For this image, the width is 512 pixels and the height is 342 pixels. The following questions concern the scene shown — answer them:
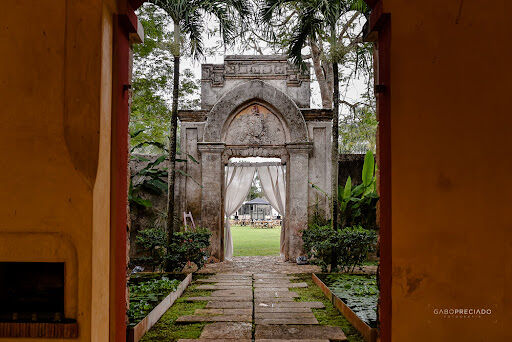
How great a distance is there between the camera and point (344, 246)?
7.66 m

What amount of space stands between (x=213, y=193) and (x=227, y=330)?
5.81m

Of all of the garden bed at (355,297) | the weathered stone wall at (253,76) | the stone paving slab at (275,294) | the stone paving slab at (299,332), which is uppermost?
the weathered stone wall at (253,76)

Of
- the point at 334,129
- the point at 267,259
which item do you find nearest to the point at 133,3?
the point at 334,129

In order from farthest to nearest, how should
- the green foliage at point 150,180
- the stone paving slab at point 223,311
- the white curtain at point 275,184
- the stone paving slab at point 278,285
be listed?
the white curtain at point 275,184
the green foliage at point 150,180
the stone paving slab at point 278,285
the stone paving slab at point 223,311

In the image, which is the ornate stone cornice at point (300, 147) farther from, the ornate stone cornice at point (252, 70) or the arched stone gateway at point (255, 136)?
the ornate stone cornice at point (252, 70)

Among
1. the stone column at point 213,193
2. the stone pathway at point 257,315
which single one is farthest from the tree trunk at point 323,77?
the stone pathway at point 257,315

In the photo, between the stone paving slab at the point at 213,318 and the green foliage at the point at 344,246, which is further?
the green foliage at the point at 344,246

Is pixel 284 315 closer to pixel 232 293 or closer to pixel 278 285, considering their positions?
pixel 232 293

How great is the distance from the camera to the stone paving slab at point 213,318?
495 cm
